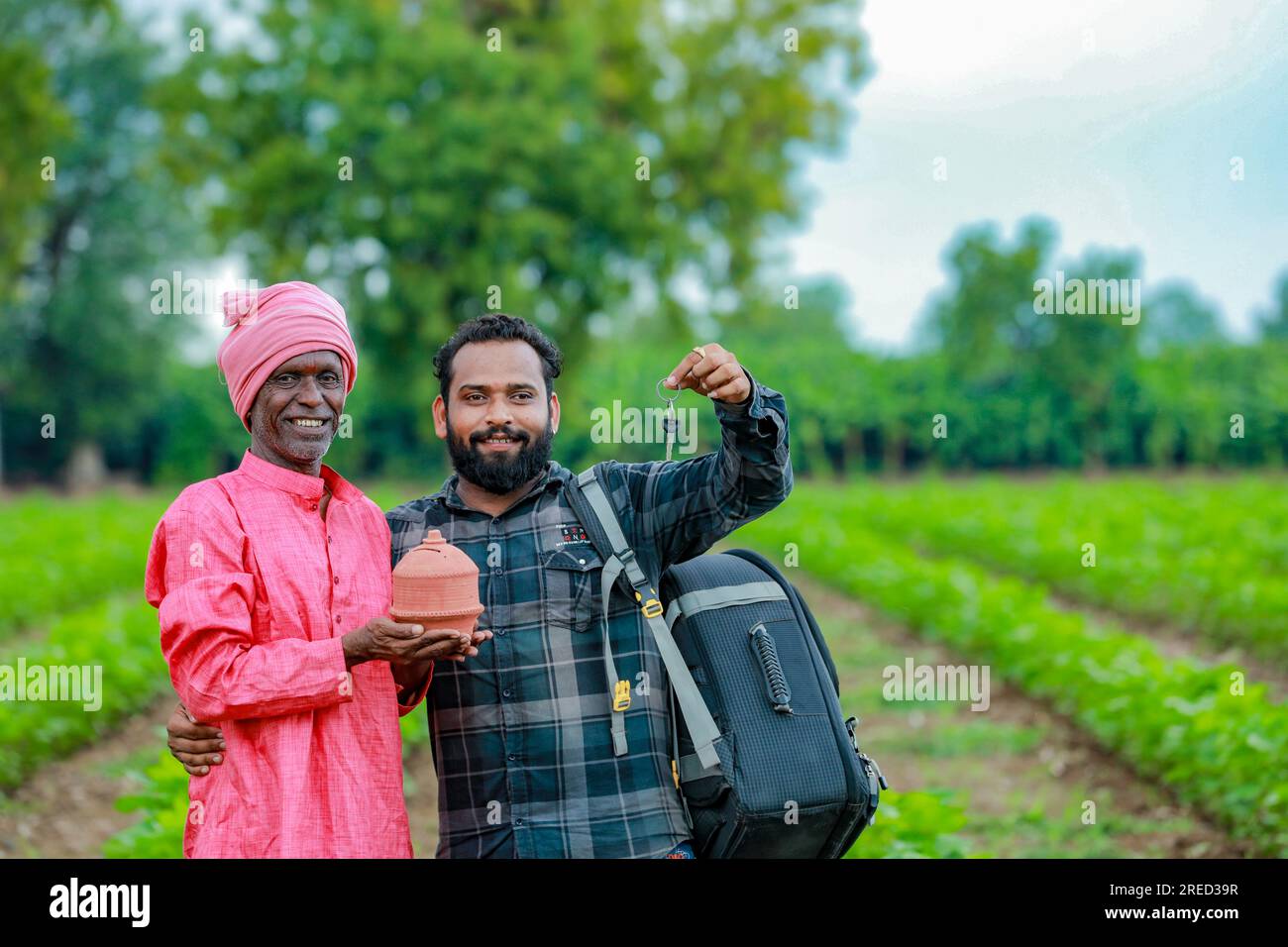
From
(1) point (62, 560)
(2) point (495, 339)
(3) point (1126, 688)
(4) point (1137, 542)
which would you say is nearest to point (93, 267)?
(1) point (62, 560)

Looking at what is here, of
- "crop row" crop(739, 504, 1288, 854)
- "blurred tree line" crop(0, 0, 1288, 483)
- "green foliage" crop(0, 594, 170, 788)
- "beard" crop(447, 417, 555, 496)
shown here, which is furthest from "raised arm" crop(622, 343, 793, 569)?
"blurred tree line" crop(0, 0, 1288, 483)

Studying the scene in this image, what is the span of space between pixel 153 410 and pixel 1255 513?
29.0 m

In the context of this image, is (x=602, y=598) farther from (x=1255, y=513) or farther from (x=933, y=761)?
(x=1255, y=513)

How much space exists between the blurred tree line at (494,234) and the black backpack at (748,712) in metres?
12.1

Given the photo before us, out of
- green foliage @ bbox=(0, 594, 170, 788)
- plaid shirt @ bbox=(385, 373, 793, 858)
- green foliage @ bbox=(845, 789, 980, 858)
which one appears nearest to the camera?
plaid shirt @ bbox=(385, 373, 793, 858)

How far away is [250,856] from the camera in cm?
245

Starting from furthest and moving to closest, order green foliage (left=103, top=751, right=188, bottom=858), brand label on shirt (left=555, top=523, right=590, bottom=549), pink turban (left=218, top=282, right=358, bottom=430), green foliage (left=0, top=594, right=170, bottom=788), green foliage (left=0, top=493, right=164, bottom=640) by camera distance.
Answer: green foliage (left=0, top=493, right=164, bottom=640)
green foliage (left=0, top=594, right=170, bottom=788)
green foliage (left=103, top=751, right=188, bottom=858)
brand label on shirt (left=555, top=523, right=590, bottom=549)
pink turban (left=218, top=282, right=358, bottom=430)

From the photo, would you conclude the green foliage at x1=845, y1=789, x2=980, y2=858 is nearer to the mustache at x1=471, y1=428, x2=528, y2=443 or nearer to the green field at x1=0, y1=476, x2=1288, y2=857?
the green field at x1=0, y1=476, x2=1288, y2=857

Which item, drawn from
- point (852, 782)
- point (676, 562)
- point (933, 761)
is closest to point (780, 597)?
point (676, 562)

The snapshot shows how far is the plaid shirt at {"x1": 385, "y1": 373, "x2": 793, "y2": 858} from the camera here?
104 inches

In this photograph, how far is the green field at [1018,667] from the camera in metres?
5.39

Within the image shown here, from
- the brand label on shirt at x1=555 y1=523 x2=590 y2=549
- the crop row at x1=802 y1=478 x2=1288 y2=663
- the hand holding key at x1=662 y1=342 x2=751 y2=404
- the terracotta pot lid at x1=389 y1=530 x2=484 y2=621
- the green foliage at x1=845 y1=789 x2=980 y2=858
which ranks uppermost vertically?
the hand holding key at x1=662 y1=342 x2=751 y2=404

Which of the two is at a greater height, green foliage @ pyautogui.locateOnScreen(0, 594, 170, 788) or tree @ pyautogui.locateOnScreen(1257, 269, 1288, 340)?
tree @ pyautogui.locateOnScreen(1257, 269, 1288, 340)

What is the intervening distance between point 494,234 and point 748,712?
19.9 metres
